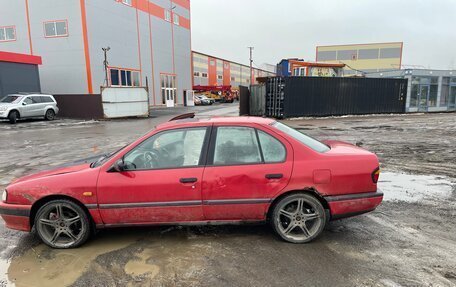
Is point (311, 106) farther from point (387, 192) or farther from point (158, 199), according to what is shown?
point (158, 199)

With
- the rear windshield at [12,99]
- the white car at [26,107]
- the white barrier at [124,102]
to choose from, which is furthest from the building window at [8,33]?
the white barrier at [124,102]

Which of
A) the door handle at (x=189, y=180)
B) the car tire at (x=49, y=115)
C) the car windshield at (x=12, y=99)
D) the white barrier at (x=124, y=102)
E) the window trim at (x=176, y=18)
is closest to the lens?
the door handle at (x=189, y=180)

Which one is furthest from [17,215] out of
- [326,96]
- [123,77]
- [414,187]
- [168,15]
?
[168,15]

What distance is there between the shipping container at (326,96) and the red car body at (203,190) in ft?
58.8

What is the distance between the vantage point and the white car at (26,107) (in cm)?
1985

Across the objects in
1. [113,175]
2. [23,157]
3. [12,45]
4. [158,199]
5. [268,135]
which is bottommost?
[23,157]

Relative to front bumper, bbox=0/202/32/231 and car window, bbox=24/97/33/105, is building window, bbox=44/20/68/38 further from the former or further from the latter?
front bumper, bbox=0/202/32/231

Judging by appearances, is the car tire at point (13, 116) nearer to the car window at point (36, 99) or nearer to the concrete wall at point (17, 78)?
the car window at point (36, 99)

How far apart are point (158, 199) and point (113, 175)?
1.85 feet

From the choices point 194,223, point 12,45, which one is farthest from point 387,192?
point 12,45

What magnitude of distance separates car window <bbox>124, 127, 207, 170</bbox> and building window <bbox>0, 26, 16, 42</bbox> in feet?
114

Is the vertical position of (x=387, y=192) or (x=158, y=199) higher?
(x=158, y=199)

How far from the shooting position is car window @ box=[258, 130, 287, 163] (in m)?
3.77

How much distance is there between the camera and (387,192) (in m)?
5.60
